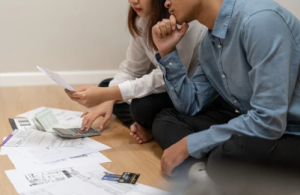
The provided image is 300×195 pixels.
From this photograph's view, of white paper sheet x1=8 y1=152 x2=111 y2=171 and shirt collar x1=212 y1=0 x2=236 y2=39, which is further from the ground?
shirt collar x1=212 y1=0 x2=236 y2=39

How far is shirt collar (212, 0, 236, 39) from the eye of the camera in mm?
1043

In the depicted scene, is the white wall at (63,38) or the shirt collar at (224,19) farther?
the white wall at (63,38)

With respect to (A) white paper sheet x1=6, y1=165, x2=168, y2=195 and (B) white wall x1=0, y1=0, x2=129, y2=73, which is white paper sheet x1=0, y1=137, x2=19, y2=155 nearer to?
(A) white paper sheet x1=6, y1=165, x2=168, y2=195

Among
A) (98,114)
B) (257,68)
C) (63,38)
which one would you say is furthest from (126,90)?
(63,38)

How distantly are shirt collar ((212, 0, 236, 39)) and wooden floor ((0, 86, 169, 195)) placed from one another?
45cm

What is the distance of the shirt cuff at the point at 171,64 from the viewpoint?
1228 mm

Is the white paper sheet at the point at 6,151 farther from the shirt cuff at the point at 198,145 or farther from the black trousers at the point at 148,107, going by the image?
the shirt cuff at the point at 198,145

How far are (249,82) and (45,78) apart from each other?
154 cm

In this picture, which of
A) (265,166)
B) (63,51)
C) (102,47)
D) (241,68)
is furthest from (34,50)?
(265,166)

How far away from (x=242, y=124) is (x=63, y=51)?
1.54m

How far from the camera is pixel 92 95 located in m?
1.39

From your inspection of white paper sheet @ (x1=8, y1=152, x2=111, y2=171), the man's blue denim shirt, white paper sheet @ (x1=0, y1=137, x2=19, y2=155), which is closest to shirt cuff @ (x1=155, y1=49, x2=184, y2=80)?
the man's blue denim shirt

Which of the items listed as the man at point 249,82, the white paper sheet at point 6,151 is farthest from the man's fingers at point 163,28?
the white paper sheet at point 6,151

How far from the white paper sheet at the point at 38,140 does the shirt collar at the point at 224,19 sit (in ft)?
2.15
